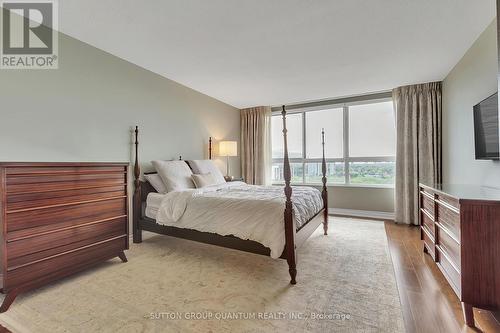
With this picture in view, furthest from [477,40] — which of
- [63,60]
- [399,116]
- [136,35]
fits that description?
[63,60]

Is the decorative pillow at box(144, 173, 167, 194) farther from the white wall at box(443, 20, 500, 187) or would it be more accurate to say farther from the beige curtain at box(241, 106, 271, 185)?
the white wall at box(443, 20, 500, 187)

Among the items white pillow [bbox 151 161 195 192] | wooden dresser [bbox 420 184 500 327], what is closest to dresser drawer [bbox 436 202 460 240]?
wooden dresser [bbox 420 184 500 327]

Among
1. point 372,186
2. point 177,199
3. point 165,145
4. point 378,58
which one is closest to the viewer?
point 177,199

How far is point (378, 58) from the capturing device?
297cm

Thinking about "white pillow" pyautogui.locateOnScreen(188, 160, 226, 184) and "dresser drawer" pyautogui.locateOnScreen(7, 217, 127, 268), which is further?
"white pillow" pyautogui.locateOnScreen(188, 160, 226, 184)

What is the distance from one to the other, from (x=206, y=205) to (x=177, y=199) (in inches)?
17.8

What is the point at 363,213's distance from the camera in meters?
4.56

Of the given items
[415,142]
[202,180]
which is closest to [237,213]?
[202,180]

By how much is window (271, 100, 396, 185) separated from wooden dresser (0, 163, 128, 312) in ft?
12.5

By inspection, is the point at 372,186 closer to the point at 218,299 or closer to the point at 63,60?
the point at 218,299

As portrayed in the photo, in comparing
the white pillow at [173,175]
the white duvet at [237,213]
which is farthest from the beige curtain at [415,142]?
the white pillow at [173,175]

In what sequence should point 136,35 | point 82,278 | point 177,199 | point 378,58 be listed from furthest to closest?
point 378,58
point 177,199
point 136,35
point 82,278

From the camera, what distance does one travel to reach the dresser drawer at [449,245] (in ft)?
5.25
